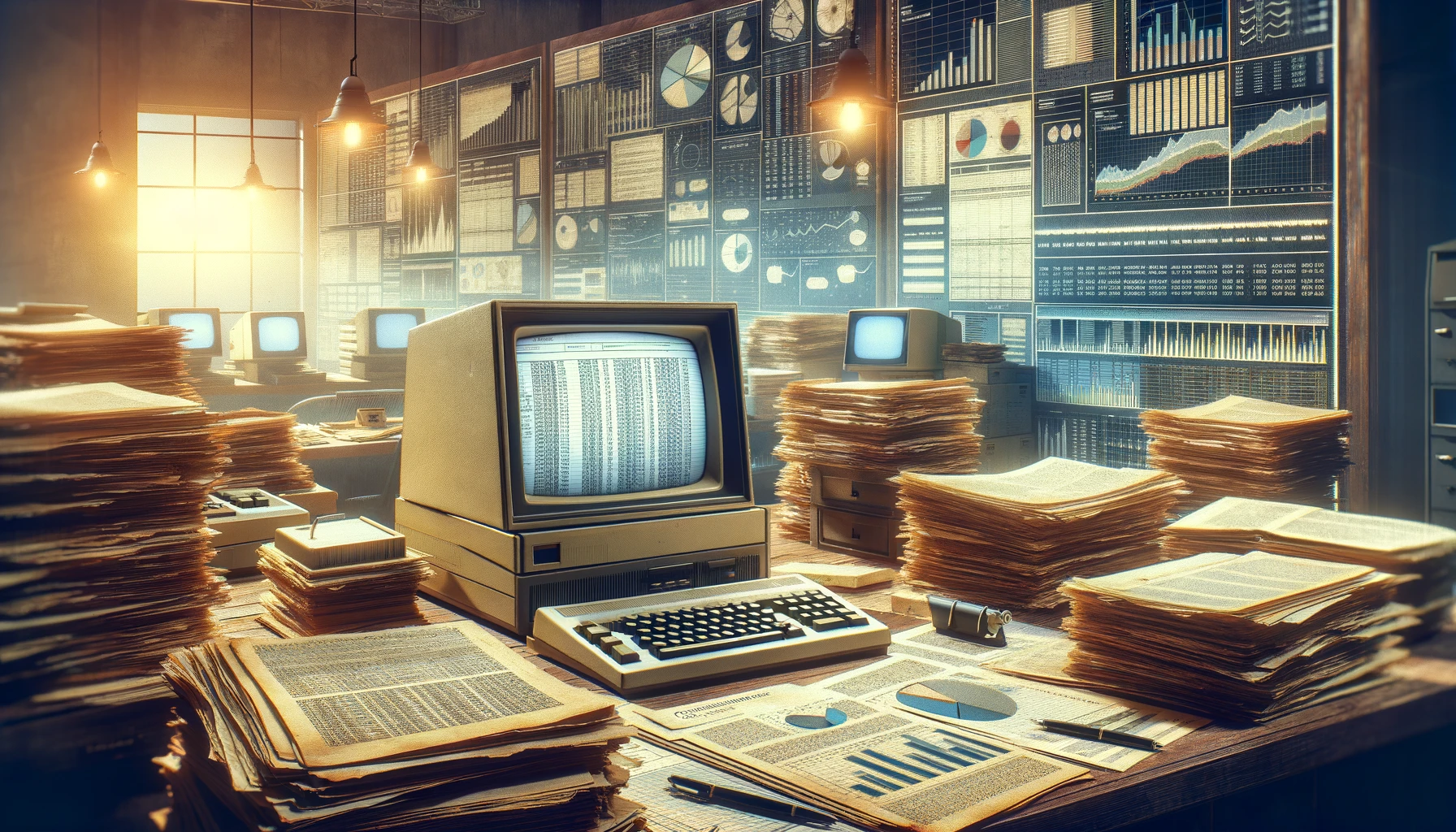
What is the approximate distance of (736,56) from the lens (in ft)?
19.2

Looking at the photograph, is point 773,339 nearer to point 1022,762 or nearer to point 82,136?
point 1022,762

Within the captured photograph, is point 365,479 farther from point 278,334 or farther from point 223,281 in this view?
point 223,281

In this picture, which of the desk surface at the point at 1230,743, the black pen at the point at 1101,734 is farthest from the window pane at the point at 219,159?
the black pen at the point at 1101,734

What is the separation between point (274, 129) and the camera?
10.7 meters

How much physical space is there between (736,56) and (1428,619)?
4955mm

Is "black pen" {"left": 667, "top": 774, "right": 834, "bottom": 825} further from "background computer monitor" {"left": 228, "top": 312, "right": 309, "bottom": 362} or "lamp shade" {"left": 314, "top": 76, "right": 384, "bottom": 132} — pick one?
"background computer monitor" {"left": 228, "top": 312, "right": 309, "bottom": 362}

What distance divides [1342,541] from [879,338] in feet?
9.86

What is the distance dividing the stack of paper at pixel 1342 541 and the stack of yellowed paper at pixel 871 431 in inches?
24.6

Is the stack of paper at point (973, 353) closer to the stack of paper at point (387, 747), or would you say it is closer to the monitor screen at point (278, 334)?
the stack of paper at point (387, 747)

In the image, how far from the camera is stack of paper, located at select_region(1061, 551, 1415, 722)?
1.24 meters

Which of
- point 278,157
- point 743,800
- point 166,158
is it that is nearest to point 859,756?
point 743,800

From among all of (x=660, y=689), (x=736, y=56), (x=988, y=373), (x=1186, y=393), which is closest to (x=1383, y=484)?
(x=1186, y=393)

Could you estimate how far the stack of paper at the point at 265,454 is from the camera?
7.97 ft

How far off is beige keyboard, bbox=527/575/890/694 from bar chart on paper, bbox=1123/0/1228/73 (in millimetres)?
3173
